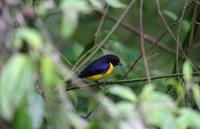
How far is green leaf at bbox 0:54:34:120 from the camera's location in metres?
1.85

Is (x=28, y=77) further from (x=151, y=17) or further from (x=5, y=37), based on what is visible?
(x=151, y=17)

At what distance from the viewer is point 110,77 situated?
5922 mm

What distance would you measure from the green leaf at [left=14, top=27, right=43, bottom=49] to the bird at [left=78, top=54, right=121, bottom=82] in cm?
396

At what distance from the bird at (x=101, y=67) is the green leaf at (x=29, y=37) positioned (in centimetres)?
396

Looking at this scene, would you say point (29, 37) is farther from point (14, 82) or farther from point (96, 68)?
point (96, 68)

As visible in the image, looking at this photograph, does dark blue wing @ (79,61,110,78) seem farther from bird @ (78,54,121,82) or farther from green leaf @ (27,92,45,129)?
green leaf @ (27,92,45,129)

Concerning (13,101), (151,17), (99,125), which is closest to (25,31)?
(13,101)

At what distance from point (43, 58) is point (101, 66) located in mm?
4066

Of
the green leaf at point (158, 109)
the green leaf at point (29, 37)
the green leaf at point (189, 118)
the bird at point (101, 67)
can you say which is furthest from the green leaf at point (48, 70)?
the bird at point (101, 67)

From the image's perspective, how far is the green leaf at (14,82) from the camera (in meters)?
1.85

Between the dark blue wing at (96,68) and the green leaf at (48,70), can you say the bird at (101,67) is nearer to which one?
the dark blue wing at (96,68)

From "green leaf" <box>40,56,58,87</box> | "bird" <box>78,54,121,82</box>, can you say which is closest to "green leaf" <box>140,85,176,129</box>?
"green leaf" <box>40,56,58,87</box>

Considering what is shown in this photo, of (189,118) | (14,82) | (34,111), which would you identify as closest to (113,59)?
(34,111)

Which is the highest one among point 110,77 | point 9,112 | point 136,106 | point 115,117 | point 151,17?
point 151,17
